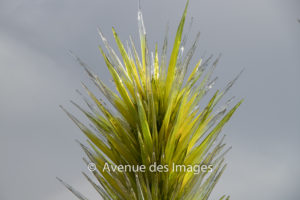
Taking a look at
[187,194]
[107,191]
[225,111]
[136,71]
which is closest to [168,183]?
[187,194]

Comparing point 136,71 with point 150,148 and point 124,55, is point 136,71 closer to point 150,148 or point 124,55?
point 124,55

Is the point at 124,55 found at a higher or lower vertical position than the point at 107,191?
higher

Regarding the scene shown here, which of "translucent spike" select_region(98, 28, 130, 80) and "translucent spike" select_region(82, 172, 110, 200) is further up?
"translucent spike" select_region(98, 28, 130, 80)

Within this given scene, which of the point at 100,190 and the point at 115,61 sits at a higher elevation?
the point at 115,61

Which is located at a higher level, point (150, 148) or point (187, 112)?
point (187, 112)

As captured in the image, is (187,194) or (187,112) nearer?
(187,194)

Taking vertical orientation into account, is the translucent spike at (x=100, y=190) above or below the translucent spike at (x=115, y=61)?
below

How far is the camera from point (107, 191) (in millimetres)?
1072

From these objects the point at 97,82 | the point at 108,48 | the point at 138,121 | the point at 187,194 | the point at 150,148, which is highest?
the point at 108,48

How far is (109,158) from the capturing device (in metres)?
1.13

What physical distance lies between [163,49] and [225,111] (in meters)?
0.28

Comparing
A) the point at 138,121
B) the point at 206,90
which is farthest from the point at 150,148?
the point at 206,90

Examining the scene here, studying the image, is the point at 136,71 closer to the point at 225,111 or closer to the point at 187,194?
the point at 225,111

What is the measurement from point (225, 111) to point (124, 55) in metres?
0.37
